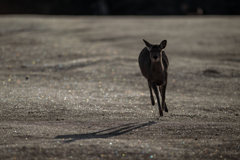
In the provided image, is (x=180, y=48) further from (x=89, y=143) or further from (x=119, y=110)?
(x=89, y=143)

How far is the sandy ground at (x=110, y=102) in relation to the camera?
14.3 ft

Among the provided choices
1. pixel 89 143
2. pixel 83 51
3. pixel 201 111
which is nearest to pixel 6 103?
pixel 89 143

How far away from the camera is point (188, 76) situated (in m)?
9.62
